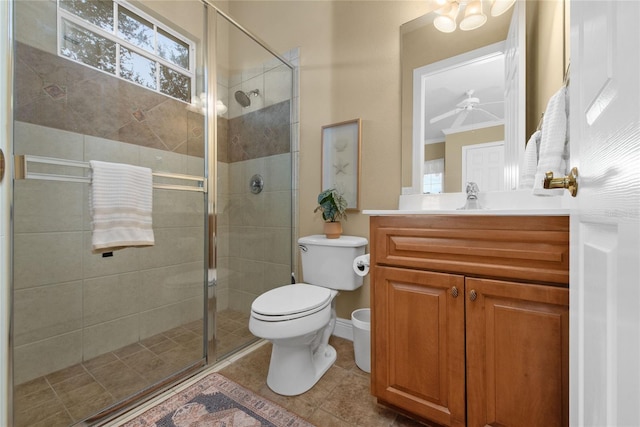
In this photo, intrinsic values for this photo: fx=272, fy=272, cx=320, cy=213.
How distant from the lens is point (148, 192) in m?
1.41

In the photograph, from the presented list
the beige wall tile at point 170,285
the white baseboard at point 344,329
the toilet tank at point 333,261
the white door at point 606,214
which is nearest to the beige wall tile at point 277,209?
the toilet tank at point 333,261

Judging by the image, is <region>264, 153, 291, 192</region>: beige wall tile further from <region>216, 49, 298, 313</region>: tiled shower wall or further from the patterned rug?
the patterned rug

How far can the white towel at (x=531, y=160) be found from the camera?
1.12 m

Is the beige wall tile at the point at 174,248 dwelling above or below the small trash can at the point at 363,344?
above

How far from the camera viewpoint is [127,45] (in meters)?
1.65

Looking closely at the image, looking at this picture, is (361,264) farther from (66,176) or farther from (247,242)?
(66,176)

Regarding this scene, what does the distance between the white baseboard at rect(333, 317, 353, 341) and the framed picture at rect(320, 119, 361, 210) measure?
784 mm

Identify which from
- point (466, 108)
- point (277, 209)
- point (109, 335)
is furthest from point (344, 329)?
point (466, 108)

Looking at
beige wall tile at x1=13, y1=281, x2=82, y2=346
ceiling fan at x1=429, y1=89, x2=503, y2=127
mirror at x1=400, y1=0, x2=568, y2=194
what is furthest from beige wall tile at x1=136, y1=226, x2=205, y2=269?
ceiling fan at x1=429, y1=89, x2=503, y2=127

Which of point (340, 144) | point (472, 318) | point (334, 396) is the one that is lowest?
point (334, 396)

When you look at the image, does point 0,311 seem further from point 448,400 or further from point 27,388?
point 448,400

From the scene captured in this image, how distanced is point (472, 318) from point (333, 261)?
33.7 inches

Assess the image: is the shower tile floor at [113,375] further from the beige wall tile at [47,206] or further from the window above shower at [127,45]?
the window above shower at [127,45]

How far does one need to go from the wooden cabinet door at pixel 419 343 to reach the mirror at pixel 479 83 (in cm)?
69
